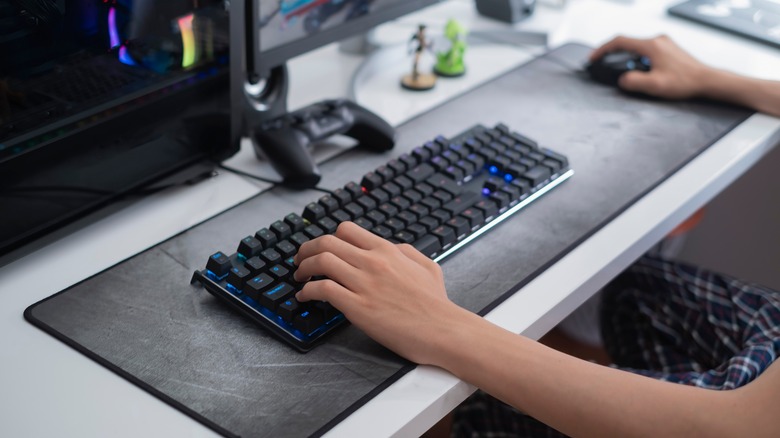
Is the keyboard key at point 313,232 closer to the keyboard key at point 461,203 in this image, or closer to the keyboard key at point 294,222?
the keyboard key at point 294,222

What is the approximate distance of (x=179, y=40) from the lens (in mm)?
906

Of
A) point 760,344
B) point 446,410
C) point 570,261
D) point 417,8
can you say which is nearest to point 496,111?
point 417,8

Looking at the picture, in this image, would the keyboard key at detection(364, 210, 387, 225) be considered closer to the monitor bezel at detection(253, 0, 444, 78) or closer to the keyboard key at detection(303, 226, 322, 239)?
the keyboard key at detection(303, 226, 322, 239)

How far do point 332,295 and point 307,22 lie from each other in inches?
18.8

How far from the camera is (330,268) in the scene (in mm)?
750

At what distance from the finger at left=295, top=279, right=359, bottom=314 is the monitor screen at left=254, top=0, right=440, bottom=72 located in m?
0.39

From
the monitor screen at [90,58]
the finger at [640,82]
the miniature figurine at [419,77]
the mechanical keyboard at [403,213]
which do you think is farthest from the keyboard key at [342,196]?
the finger at [640,82]

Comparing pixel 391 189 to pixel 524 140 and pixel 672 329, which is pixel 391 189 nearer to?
pixel 524 140

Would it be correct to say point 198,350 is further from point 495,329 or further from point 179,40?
point 179,40

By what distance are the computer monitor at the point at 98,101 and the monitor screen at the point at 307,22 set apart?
0.28 feet

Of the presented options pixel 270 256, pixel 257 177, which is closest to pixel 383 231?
pixel 270 256

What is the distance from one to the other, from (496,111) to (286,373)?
0.59 meters

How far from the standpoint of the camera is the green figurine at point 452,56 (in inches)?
49.4

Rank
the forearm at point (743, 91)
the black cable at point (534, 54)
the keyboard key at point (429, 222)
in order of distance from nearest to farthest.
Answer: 1. the keyboard key at point (429, 222)
2. the forearm at point (743, 91)
3. the black cable at point (534, 54)
